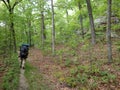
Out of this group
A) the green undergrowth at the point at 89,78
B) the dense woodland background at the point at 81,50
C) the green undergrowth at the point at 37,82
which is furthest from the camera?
the dense woodland background at the point at 81,50

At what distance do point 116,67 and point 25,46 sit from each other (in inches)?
261

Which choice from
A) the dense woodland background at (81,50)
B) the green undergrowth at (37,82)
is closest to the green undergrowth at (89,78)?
the dense woodland background at (81,50)

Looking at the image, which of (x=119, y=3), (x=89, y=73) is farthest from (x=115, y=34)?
(x=89, y=73)

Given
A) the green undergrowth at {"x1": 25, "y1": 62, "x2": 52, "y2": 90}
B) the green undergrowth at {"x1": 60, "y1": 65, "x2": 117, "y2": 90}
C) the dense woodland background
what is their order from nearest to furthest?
the green undergrowth at {"x1": 60, "y1": 65, "x2": 117, "y2": 90}, the green undergrowth at {"x1": 25, "y1": 62, "x2": 52, "y2": 90}, the dense woodland background

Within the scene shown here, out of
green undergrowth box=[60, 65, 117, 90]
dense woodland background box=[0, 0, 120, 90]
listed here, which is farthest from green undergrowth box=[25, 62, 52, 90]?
green undergrowth box=[60, 65, 117, 90]

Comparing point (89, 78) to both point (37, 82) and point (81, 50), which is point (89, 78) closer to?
point (37, 82)

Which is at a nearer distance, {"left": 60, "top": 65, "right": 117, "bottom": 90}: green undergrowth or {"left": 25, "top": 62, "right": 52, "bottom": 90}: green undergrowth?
{"left": 60, "top": 65, "right": 117, "bottom": 90}: green undergrowth

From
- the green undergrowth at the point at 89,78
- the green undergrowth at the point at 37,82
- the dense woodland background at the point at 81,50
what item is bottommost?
the green undergrowth at the point at 37,82

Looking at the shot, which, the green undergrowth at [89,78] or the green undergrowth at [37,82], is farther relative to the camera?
the green undergrowth at [37,82]

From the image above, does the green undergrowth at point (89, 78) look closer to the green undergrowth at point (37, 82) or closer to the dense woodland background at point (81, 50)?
the dense woodland background at point (81, 50)

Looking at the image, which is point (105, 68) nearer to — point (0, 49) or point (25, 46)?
point (25, 46)

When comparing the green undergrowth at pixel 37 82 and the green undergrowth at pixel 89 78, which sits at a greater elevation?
the green undergrowth at pixel 89 78

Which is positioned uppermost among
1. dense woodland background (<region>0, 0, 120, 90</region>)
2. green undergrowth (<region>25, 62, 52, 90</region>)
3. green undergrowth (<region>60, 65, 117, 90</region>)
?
dense woodland background (<region>0, 0, 120, 90</region>)

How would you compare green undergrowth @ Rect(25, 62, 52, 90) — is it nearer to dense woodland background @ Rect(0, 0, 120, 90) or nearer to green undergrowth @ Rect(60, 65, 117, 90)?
dense woodland background @ Rect(0, 0, 120, 90)
